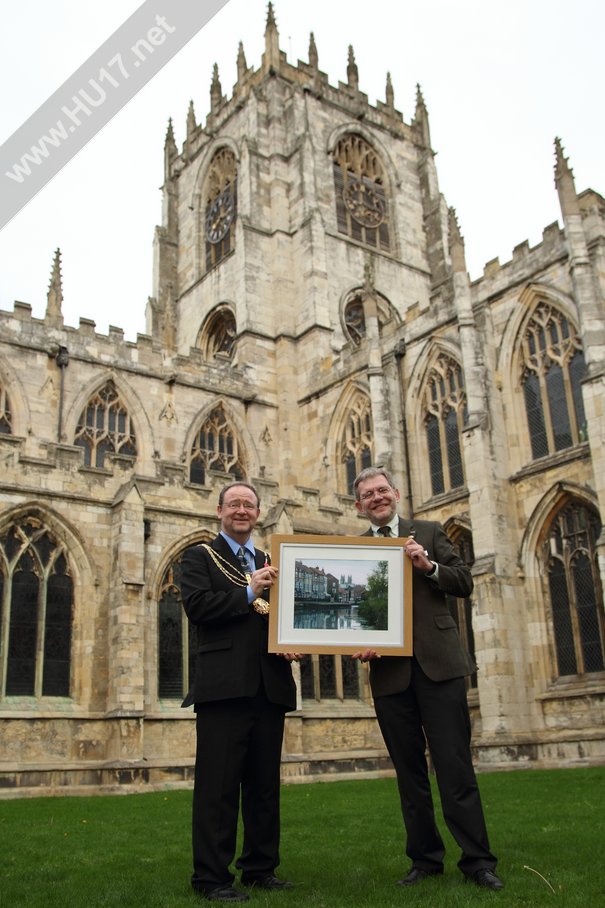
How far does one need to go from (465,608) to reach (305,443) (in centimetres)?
870

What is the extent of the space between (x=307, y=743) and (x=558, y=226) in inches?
519

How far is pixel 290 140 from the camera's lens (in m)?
32.1

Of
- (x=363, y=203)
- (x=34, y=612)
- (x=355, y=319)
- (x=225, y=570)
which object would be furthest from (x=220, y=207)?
(x=225, y=570)

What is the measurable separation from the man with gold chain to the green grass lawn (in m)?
0.31

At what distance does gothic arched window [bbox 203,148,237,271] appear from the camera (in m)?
33.0

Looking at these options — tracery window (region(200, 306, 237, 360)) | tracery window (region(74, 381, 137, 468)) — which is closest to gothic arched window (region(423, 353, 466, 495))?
tracery window (region(74, 381, 137, 468))

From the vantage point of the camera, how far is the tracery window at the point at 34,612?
50.5 feet

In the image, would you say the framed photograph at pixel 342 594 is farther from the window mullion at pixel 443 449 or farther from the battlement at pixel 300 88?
the battlement at pixel 300 88

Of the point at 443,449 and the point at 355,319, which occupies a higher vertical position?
the point at 355,319

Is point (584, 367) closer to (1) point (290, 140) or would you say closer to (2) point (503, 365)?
(2) point (503, 365)

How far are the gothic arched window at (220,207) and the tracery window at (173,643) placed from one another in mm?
17787

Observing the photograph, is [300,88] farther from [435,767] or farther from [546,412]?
[435,767]

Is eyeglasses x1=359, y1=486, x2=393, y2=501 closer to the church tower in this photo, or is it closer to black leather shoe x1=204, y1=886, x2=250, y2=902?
black leather shoe x1=204, y1=886, x2=250, y2=902

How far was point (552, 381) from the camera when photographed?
20.5 m
